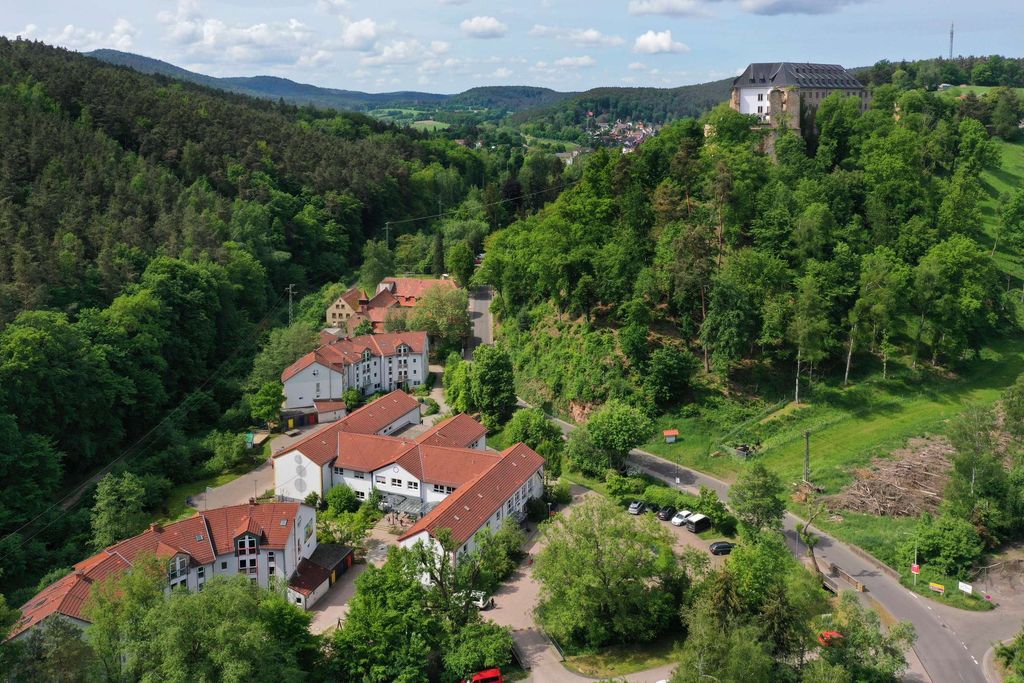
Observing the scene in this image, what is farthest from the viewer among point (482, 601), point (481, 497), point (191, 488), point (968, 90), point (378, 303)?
point (968, 90)

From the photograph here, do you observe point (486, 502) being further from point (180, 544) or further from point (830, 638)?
point (830, 638)

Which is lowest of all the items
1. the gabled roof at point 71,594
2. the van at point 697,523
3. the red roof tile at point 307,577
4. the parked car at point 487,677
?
the parked car at point 487,677

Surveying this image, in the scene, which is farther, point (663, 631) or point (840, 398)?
point (840, 398)

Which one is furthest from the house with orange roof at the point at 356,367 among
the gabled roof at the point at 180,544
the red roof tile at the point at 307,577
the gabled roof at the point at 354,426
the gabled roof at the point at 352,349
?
the red roof tile at the point at 307,577

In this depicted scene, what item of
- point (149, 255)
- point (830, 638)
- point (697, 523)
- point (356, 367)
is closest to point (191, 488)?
point (356, 367)

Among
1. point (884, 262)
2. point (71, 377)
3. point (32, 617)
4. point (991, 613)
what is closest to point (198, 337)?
point (71, 377)

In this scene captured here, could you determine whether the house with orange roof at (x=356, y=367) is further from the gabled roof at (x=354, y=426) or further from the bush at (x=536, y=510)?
the bush at (x=536, y=510)

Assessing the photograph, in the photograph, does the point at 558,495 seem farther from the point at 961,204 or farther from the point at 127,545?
the point at 961,204
